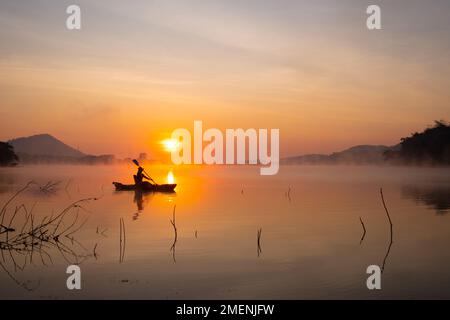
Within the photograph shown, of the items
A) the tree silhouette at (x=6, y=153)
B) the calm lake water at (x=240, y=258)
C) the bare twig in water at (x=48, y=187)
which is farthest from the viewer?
the tree silhouette at (x=6, y=153)

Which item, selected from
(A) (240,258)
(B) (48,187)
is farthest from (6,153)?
(A) (240,258)

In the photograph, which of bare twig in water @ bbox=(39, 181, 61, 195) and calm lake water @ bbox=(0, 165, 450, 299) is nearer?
calm lake water @ bbox=(0, 165, 450, 299)

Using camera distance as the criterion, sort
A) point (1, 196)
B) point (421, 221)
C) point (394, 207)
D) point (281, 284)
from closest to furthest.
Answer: point (281, 284), point (421, 221), point (394, 207), point (1, 196)

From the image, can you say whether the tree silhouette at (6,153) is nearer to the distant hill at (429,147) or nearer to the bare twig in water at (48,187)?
the bare twig in water at (48,187)

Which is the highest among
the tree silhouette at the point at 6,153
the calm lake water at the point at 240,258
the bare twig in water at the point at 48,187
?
the tree silhouette at the point at 6,153

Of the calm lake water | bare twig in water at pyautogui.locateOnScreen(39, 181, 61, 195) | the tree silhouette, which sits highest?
the tree silhouette

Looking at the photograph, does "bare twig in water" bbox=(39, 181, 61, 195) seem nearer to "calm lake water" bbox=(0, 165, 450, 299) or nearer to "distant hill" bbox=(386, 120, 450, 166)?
"calm lake water" bbox=(0, 165, 450, 299)

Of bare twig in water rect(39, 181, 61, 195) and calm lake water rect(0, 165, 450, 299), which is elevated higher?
bare twig in water rect(39, 181, 61, 195)

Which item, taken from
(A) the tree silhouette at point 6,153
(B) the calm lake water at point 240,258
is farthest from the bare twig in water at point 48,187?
(A) the tree silhouette at point 6,153

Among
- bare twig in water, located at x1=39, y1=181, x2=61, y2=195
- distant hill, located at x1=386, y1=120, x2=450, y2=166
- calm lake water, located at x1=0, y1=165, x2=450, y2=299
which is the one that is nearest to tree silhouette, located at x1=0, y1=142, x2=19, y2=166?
bare twig in water, located at x1=39, y1=181, x2=61, y2=195
